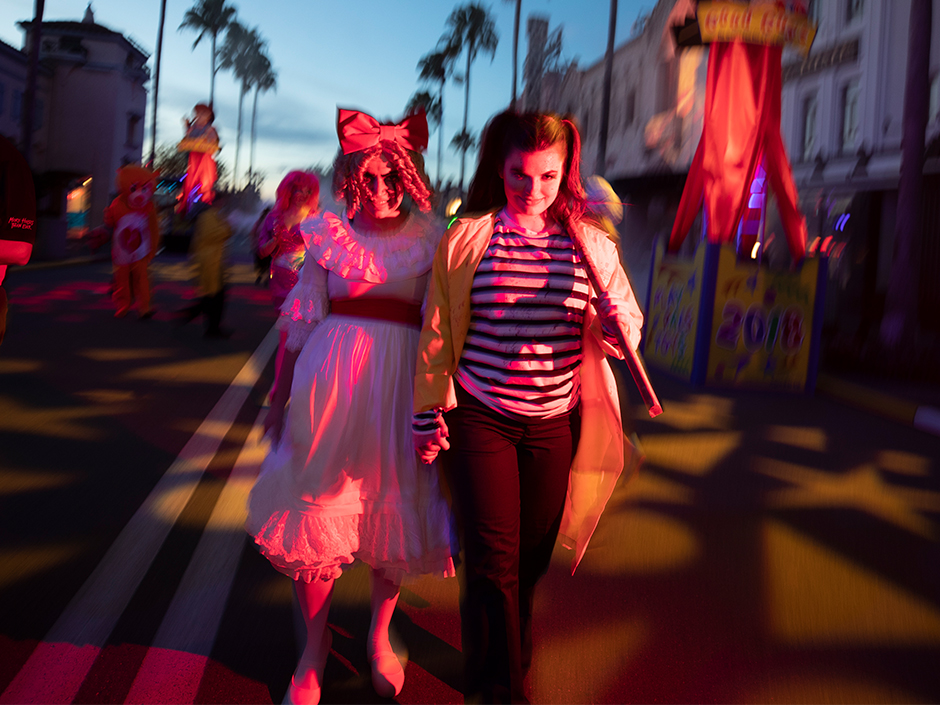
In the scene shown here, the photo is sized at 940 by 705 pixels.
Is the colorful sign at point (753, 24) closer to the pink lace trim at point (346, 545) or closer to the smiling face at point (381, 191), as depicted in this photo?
the smiling face at point (381, 191)

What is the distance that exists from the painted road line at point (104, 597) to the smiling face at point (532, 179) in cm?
213

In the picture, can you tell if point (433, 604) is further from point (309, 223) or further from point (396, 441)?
point (309, 223)

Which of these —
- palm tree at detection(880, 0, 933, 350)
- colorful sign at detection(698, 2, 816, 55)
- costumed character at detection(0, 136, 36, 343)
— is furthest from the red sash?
palm tree at detection(880, 0, 933, 350)

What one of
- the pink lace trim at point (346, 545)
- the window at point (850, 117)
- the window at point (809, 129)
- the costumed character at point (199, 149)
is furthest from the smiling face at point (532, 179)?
the window at point (809, 129)

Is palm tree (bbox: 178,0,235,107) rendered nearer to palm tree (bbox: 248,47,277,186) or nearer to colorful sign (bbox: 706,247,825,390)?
palm tree (bbox: 248,47,277,186)

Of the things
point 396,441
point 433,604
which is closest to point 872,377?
point 433,604

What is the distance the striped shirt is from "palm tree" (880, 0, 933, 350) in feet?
30.0

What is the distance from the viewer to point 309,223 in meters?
2.85

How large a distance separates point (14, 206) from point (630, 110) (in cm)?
A: 3131

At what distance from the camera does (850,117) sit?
66.3ft

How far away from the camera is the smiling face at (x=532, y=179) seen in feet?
8.32

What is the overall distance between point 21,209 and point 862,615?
3786 mm

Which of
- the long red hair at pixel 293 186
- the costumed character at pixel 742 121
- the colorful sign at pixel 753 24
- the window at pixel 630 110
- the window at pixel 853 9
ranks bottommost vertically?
the long red hair at pixel 293 186

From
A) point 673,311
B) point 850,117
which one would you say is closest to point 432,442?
point 673,311
